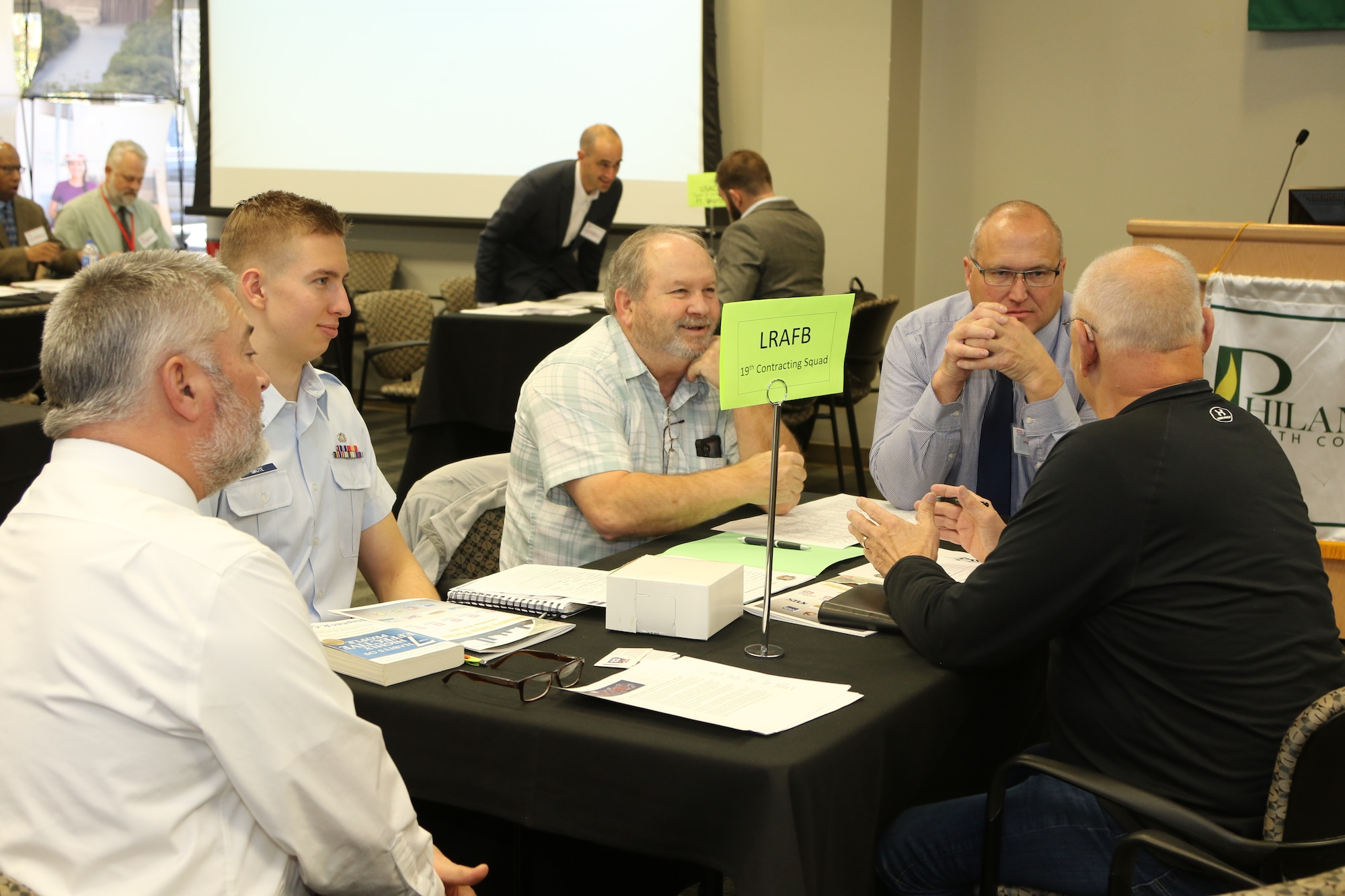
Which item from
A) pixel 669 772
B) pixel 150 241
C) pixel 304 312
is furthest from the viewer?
pixel 150 241

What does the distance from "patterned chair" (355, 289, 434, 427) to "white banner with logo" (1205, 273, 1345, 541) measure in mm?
3783

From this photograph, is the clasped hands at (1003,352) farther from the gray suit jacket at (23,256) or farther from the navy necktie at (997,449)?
the gray suit jacket at (23,256)

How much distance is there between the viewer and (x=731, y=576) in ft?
5.76

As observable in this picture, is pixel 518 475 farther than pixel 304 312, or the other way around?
pixel 518 475

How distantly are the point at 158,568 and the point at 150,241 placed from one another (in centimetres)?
700

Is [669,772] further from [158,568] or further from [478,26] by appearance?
[478,26]

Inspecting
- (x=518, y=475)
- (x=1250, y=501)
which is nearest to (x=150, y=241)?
(x=518, y=475)

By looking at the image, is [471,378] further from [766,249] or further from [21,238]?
[21,238]

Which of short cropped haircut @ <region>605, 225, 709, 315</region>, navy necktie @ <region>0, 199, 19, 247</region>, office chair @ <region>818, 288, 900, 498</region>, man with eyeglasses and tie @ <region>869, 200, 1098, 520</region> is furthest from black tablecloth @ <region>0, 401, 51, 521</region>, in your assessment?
navy necktie @ <region>0, 199, 19, 247</region>

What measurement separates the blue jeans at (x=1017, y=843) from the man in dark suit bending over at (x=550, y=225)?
4.55 m

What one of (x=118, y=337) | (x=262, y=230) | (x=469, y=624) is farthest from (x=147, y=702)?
(x=262, y=230)

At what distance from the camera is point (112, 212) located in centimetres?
720

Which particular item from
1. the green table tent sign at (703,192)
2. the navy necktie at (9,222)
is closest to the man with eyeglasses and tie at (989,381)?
the green table tent sign at (703,192)

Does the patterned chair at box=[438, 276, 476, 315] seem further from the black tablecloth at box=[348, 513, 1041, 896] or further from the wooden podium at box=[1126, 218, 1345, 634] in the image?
the black tablecloth at box=[348, 513, 1041, 896]
